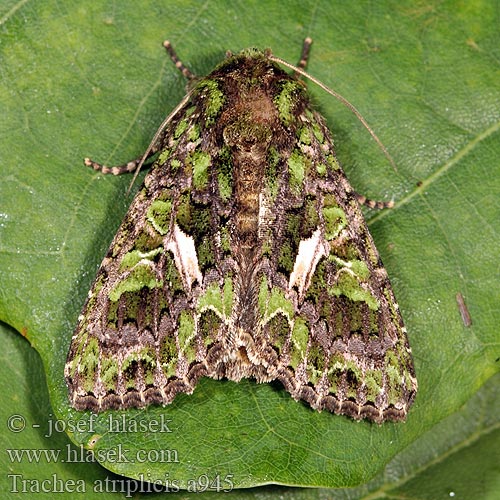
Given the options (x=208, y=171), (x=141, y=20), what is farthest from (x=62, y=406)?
(x=141, y=20)

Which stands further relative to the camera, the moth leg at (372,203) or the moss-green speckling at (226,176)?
the moth leg at (372,203)

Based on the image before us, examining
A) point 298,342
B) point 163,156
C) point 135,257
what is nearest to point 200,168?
point 163,156

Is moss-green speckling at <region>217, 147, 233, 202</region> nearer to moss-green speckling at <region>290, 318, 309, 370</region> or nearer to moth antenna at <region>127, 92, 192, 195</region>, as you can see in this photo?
moth antenna at <region>127, 92, 192, 195</region>

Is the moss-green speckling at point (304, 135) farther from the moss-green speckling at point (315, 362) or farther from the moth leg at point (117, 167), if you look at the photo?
the moss-green speckling at point (315, 362)

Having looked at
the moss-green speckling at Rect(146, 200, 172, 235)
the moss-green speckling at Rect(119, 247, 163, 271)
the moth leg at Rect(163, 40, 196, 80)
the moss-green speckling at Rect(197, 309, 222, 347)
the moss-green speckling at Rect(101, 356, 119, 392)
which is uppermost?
the moth leg at Rect(163, 40, 196, 80)

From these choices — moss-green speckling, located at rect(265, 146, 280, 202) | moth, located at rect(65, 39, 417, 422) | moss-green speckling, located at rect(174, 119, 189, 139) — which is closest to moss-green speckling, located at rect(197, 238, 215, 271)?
moth, located at rect(65, 39, 417, 422)

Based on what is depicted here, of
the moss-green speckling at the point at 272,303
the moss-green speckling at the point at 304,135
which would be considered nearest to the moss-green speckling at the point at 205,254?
the moss-green speckling at the point at 272,303

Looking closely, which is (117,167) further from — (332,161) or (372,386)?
(372,386)
